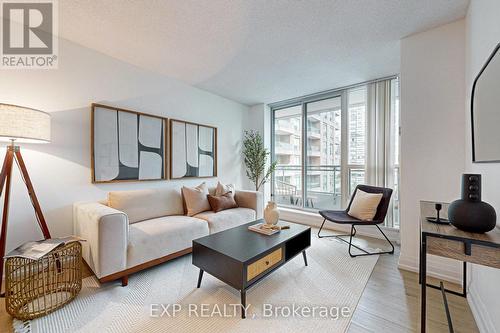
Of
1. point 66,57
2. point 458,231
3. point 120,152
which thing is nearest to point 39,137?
point 120,152

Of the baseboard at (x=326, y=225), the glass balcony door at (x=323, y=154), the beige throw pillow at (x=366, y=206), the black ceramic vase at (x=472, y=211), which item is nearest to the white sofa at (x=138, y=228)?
the baseboard at (x=326, y=225)

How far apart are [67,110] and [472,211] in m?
3.53

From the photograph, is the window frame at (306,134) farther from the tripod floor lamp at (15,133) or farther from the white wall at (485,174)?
the tripod floor lamp at (15,133)

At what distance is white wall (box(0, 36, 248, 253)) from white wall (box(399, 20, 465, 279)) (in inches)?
125

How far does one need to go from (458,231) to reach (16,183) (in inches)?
139

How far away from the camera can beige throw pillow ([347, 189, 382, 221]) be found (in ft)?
8.65

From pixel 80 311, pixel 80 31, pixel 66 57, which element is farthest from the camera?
pixel 66 57

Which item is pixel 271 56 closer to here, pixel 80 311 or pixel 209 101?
pixel 209 101

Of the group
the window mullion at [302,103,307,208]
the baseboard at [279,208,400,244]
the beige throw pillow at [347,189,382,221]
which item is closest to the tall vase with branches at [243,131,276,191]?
the window mullion at [302,103,307,208]

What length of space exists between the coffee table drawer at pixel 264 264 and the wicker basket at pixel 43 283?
4.71ft

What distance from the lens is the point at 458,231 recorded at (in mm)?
1174

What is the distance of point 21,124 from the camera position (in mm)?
1661

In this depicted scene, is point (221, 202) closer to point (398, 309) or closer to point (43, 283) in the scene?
point (43, 283)

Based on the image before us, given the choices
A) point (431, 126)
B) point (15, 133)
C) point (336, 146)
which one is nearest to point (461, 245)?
point (431, 126)
